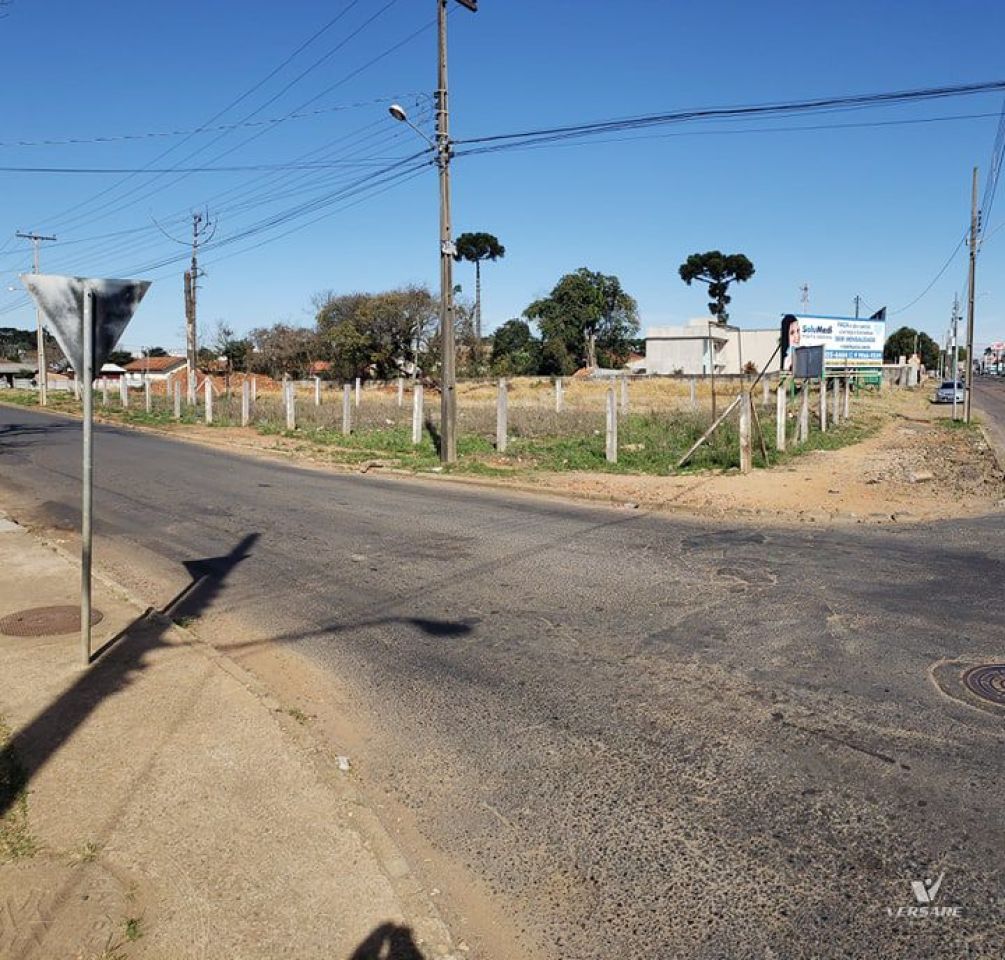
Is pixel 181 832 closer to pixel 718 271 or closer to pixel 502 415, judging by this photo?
pixel 502 415

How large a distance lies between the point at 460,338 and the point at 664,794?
65.6 metres

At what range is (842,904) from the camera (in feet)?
10.2

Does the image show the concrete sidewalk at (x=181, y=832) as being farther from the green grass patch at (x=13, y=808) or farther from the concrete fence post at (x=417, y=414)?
the concrete fence post at (x=417, y=414)

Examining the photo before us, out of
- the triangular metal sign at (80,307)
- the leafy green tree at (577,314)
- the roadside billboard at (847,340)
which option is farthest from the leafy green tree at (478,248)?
the triangular metal sign at (80,307)

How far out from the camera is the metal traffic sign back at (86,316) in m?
4.80

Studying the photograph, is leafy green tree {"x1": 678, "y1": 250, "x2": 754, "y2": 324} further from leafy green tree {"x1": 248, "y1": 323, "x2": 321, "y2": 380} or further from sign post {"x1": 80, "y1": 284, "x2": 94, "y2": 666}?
sign post {"x1": 80, "y1": 284, "x2": 94, "y2": 666}

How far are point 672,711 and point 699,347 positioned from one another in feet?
252

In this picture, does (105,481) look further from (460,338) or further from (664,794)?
(460,338)

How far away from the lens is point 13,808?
367cm

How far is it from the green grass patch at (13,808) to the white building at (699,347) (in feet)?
250

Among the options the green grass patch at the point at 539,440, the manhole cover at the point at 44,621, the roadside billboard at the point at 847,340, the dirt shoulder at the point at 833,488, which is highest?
the roadside billboard at the point at 847,340

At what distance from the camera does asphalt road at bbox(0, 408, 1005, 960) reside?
10.4 feet

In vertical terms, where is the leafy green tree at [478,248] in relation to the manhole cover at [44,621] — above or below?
above

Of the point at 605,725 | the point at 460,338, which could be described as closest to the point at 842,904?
the point at 605,725
